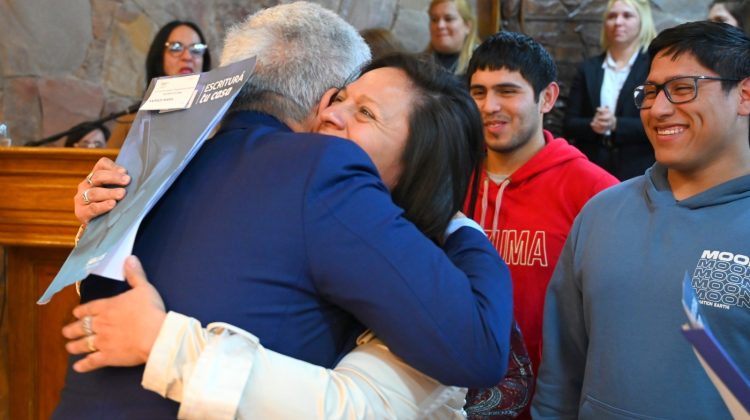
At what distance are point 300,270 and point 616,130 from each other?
292cm

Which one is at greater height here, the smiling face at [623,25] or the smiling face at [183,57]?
the smiling face at [623,25]

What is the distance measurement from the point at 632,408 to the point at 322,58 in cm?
93

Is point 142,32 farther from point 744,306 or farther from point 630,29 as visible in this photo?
point 744,306

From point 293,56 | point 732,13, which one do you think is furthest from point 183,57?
point 732,13

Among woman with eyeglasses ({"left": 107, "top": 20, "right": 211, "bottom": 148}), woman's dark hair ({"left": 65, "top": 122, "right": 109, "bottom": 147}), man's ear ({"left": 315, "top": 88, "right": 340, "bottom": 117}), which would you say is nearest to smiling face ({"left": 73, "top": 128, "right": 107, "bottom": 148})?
woman's dark hair ({"left": 65, "top": 122, "right": 109, "bottom": 147})

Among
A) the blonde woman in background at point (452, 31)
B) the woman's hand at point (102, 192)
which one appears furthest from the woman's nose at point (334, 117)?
the blonde woman in background at point (452, 31)

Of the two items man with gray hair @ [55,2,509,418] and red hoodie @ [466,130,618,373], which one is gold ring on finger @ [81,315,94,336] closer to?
man with gray hair @ [55,2,509,418]

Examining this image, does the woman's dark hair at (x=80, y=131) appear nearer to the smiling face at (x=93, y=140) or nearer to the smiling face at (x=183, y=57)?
the smiling face at (x=93, y=140)

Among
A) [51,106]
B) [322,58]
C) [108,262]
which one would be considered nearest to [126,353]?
[108,262]

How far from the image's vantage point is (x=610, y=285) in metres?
1.84

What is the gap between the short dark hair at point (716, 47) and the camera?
1820mm

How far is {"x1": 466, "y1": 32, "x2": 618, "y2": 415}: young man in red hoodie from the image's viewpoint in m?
2.32

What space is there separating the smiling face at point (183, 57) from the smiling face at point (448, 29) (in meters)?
1.18

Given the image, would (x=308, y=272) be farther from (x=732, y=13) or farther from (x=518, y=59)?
(x=732, y=13)
